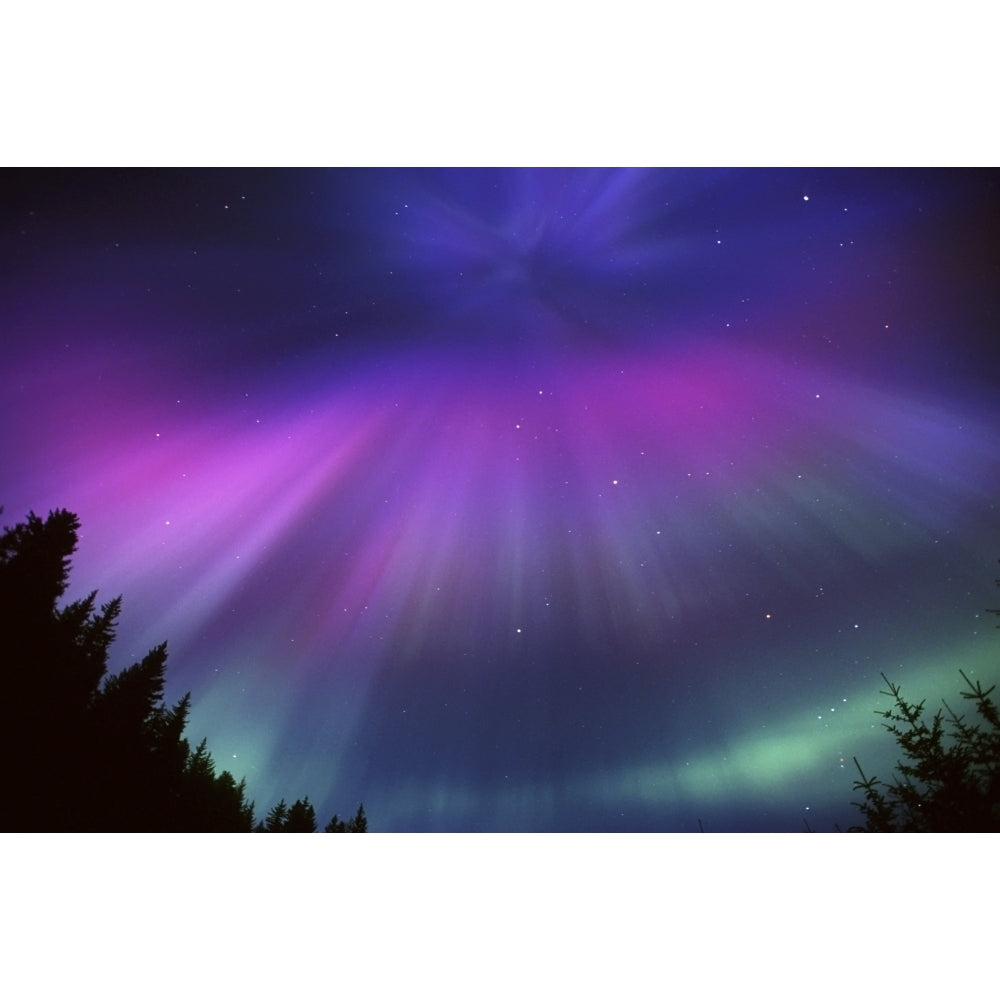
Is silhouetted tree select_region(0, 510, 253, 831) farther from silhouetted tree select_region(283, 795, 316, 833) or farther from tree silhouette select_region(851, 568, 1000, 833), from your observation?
tree silhouette select_region(851, 568, 1000, 833)

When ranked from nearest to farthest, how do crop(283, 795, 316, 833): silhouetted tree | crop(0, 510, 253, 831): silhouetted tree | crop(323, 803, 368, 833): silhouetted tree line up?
crop(323, 803, 368, 833): silhouetted tree
crop(283, 795, 316, 833): silhouetted tree
crop(0, 510, 253, 831): silhouetted tree

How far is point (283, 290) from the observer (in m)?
3.29

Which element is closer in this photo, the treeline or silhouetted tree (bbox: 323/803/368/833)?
silhouetted tree (bbox: 323/803/368/833)

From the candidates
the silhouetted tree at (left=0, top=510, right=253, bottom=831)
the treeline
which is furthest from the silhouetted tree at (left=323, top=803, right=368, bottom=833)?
the silhouetted tree at (left=0, top=510, right=253, bottom=831)

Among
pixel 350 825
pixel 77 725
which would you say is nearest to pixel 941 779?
pixel 350 825

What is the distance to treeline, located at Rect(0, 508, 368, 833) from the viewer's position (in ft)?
10.1

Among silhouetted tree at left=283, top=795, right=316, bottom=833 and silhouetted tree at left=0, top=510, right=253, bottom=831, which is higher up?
silhouetted tree at left=0, top=510, right=253, bottom=831

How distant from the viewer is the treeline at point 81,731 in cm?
306

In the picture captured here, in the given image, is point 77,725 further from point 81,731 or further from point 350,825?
point 350,825

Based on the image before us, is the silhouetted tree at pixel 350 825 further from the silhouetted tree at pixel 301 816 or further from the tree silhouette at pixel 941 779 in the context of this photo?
the tree silhouette at pixel 941 779
